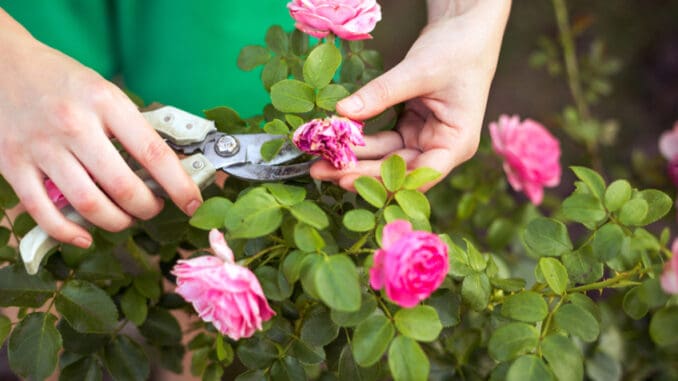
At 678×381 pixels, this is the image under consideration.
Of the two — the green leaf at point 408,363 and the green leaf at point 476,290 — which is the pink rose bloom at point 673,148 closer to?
the green leaf at point 476,290

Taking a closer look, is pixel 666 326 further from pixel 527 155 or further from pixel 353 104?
pixel 527 155

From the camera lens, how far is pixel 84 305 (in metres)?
0.90

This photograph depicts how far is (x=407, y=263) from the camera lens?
2.26ft

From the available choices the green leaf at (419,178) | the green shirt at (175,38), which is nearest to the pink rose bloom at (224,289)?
the green leaf at (419,178)

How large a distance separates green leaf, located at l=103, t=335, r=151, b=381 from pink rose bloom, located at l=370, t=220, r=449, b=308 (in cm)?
46

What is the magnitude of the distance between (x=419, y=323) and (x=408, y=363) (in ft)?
0.15

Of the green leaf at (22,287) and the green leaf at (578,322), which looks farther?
the green leaf at (22,287)

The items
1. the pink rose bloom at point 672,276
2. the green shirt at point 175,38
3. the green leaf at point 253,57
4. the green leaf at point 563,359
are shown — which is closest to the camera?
the pink rose bloom at point 672,276

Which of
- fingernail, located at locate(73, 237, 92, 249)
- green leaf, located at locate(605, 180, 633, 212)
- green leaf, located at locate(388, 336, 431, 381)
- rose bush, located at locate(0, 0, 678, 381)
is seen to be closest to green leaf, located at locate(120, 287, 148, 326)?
rose bush, located at locate(0, 0, 678, 381)

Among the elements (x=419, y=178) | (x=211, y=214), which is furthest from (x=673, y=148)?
(x=211, y=214)

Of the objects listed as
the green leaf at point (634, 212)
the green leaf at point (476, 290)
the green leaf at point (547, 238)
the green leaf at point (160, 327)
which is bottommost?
the green leaf at point (160, 327)

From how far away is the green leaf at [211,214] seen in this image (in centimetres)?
78

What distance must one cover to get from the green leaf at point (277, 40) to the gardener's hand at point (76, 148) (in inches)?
10.7

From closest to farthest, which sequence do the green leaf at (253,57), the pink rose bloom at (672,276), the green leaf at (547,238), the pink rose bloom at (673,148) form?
the pink rose bloom at (672,276) → the green leaf at (547,238) → the green leaf at (253,57) → the pink rose bloom at (673,148)
